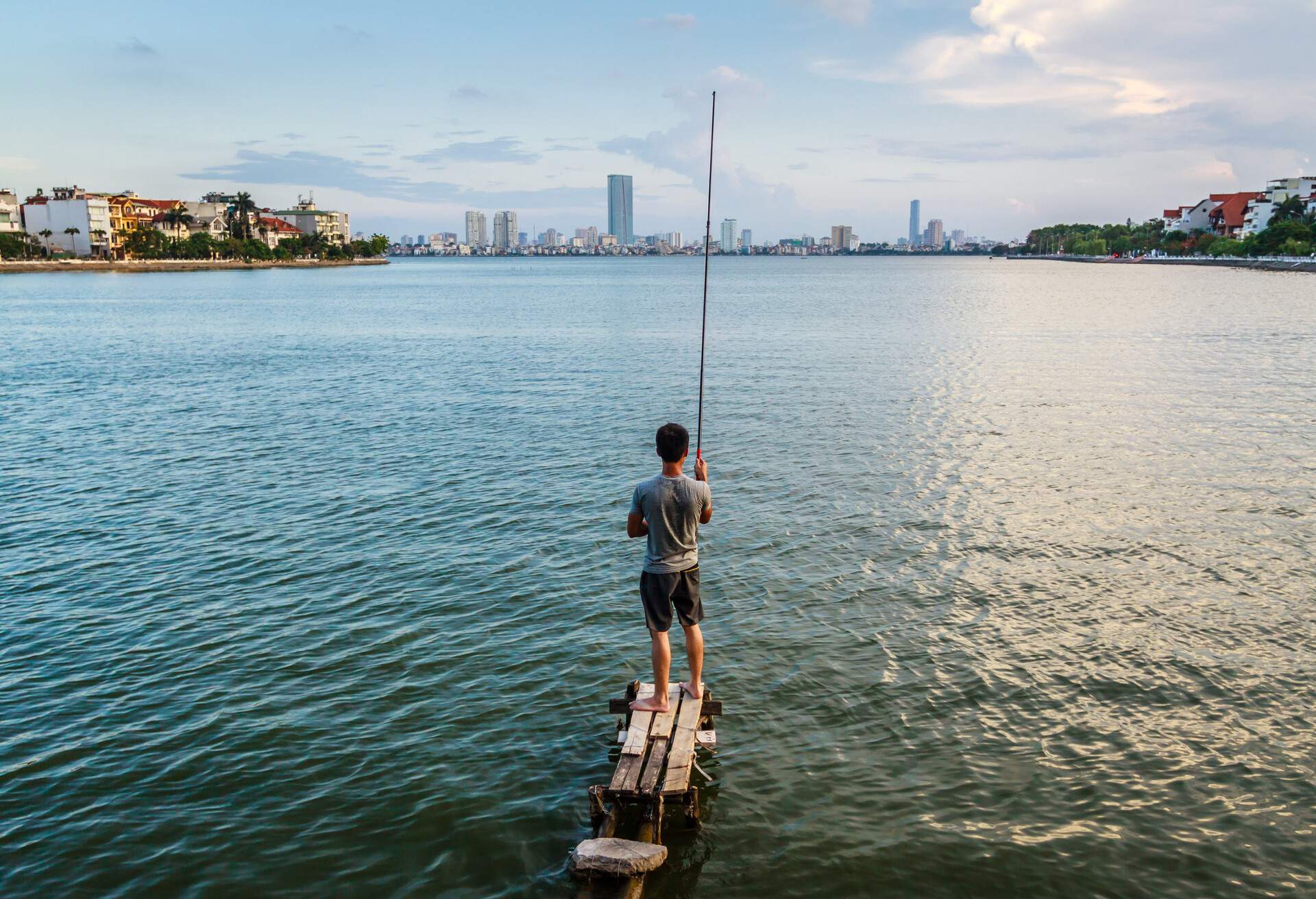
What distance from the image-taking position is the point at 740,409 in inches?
1113

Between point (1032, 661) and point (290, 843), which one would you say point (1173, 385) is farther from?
point (290, 843)

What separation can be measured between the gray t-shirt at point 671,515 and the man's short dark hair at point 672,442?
0.75ft

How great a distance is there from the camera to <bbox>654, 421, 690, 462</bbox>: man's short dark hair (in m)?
7.62

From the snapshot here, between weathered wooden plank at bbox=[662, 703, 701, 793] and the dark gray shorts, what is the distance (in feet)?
2.79

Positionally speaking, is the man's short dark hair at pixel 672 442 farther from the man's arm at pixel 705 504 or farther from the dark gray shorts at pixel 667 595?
the dark gray shorts at pixel 667 595

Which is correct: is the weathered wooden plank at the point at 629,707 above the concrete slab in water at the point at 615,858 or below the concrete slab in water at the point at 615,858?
above

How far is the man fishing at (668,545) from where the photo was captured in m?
7.88

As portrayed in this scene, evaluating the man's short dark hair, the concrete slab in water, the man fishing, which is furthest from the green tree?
the concrete slab in water

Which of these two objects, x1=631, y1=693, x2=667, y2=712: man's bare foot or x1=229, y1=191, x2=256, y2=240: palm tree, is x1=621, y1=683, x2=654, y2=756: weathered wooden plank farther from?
x1=229, y1=191, x2=256, y2=240: palm tree

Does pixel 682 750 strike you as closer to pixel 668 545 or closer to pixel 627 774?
pixel 627 774

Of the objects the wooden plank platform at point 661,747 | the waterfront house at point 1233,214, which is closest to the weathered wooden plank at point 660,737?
the wooden plank platform at point 661,747

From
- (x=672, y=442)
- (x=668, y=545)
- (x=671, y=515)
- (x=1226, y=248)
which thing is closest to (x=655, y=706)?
(x=668, y=545)

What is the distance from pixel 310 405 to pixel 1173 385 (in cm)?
3001

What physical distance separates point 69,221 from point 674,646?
621 feet
